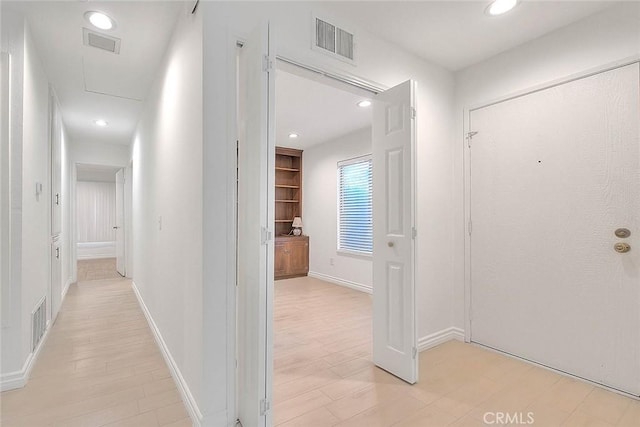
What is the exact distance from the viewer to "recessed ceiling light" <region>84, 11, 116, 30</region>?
2.19 meters

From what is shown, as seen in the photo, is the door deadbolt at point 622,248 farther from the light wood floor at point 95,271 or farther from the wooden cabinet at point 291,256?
the light wood floor at point 95,271

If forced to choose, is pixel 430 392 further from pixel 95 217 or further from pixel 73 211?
pixel 95 217

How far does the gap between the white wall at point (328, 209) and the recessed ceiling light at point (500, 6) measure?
2964 millimetres

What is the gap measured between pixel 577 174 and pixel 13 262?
13.8 ft

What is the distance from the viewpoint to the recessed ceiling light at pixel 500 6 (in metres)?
2.06

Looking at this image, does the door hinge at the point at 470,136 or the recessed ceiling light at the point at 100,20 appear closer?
the recessed ceiling light at the point at 100,20

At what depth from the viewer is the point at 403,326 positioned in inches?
88.2

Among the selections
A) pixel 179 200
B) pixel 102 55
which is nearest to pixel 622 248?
pixel 179 200

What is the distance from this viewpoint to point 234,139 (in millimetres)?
1743

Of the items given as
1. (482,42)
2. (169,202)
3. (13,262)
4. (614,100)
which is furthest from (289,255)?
(614,100)

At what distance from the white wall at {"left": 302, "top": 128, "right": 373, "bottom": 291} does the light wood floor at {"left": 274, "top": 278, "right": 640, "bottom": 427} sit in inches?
95.9

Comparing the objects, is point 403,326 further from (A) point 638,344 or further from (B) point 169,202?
(B) point 169,202

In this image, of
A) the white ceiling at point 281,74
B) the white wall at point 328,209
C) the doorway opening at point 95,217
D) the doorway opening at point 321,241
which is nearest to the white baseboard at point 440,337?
the doorway opening at point 321,241

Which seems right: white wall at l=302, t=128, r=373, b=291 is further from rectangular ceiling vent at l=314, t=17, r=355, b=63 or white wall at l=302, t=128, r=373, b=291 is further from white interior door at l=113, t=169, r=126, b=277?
white interior door at l=113, t=169, r=126, b=277
